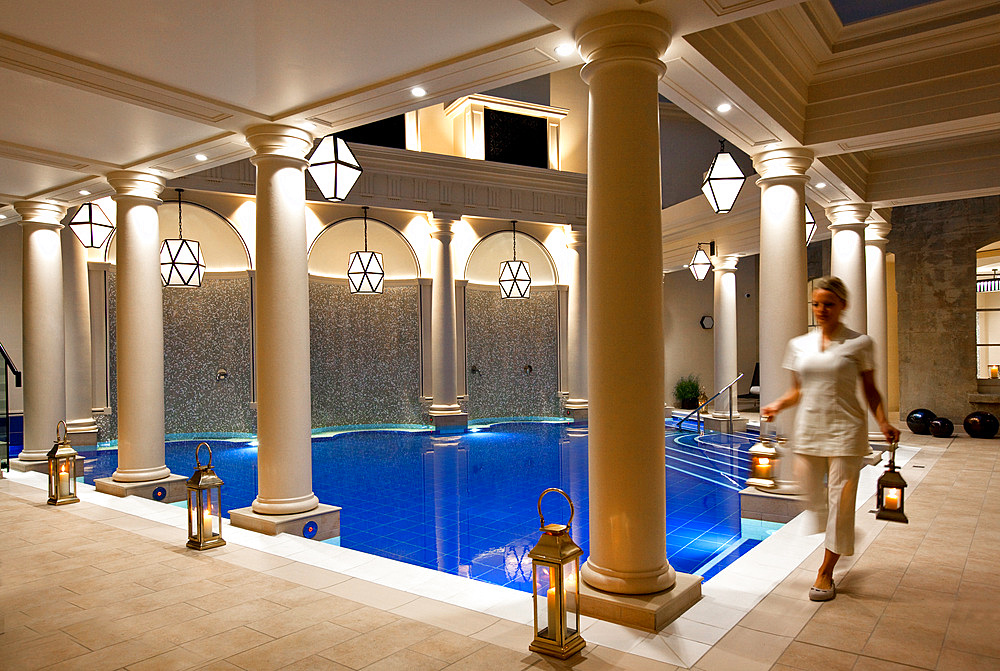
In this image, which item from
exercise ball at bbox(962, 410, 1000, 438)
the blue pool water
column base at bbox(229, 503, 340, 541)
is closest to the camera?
column base at bbox(229, 503, 340, 541)

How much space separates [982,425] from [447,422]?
11.8 meters

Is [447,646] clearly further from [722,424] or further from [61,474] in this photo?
[722,424]

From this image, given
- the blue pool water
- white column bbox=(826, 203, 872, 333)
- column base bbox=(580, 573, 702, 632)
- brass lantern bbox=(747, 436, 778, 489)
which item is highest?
white column bbox=(826, 203, 872, 333)

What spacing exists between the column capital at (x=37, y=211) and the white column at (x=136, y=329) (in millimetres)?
2687

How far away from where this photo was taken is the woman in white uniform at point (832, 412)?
4.45 meters

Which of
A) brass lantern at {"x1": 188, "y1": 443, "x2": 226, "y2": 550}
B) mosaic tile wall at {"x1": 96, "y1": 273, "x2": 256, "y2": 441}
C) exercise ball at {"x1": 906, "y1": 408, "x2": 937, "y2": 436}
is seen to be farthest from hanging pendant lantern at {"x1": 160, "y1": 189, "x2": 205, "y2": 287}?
exercise ball at {"x1": 906, "y1": 408, "x2": 937, "y2": 436}

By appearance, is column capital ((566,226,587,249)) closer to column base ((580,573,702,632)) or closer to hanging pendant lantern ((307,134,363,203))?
hanging pendant lantern ((307,134,363,203))

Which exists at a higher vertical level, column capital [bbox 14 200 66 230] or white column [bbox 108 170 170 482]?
column capital [bbox 14 200 66 230]

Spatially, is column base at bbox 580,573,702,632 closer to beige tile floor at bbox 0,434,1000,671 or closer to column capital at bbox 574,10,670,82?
beige tile floor at bbox 0,434,1000,671

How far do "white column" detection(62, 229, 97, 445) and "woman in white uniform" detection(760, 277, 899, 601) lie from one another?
44.7 ft

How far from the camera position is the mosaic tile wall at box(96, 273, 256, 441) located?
15719 millimetres

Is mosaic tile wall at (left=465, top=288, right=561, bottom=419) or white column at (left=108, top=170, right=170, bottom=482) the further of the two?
mosaic tile wall at (left=465, top=288, right=561, bottom=419)

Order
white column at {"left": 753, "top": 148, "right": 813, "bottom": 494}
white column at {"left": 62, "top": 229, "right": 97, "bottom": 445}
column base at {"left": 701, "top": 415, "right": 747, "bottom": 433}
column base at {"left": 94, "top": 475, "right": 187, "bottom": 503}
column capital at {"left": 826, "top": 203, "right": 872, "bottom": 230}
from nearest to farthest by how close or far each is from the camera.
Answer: white column at {"left": 753, "top": 148, "right": 813, "bottom": 494}
column base at {"left": 94, "top": 475, "right": 187, "bottom": 503}
column capital at {"left": 826, "top": 203, "right": 872, "bottom": 230}
white column at {"left": 62, "top": 229, "right": 97, "bottom": 445}
column base at {"left": 701, "top": 415, "right": 747, "bottom": 433}

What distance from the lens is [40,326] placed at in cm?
1084
